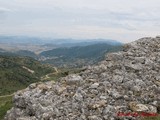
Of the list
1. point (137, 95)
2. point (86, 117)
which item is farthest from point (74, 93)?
point (137, 95)

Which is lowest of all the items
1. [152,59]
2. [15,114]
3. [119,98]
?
[15,114]

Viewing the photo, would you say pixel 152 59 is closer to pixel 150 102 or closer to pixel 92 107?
pixel 150 102

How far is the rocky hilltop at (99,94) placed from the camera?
3241cm

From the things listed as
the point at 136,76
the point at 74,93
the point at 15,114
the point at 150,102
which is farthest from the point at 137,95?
the point at 15,114

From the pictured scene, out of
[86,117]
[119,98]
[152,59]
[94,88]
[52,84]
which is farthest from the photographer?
[152,59]

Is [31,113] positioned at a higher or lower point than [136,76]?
lower

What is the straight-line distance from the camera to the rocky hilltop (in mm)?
32406

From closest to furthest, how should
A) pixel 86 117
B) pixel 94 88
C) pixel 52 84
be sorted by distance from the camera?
1. pixel 86 117
2. pixel 94 88
3. pixel 52 84

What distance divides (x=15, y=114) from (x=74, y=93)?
7.20 meters

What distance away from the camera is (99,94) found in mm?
35312

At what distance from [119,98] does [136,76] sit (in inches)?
221

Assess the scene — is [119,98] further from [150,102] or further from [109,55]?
[109,55]

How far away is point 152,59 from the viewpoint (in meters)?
43.4

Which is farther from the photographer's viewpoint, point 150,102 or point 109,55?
point 109,55
